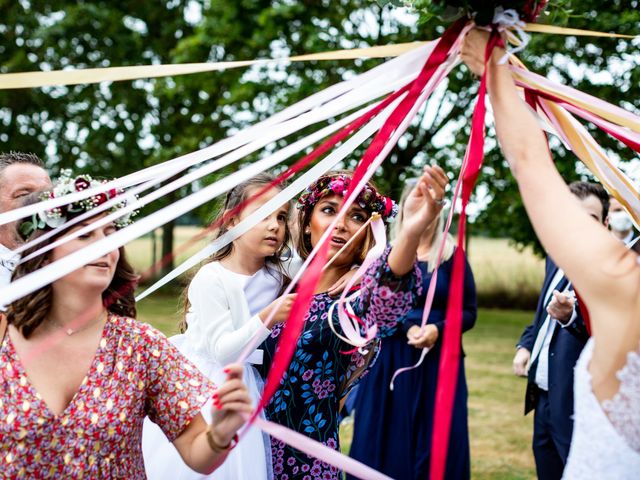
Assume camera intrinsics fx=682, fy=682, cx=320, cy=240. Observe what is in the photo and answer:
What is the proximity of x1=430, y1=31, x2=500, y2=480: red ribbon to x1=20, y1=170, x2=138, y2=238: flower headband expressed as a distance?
104 cm

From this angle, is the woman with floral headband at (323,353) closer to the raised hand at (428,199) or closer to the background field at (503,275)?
the raised hand at (428,199)

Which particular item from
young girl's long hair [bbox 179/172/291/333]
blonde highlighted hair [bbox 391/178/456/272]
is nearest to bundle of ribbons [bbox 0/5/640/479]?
young girl's long hair [bbox 179/172/291/333]

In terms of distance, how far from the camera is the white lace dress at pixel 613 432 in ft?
4.97

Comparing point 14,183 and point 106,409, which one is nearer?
point 106,409

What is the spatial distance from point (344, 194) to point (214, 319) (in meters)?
0.73

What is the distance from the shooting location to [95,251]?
5.90ft

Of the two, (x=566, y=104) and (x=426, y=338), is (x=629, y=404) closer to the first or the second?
(x=566, y=104)

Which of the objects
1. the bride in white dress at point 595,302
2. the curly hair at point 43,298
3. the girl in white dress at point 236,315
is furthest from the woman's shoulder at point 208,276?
the bride in white dress at point 595,302

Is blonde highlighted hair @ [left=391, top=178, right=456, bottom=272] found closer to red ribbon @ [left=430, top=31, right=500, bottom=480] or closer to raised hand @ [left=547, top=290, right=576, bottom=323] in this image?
raised hand @ [left=547, top=290, right=576, bottom=323]

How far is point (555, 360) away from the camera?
3.50 m

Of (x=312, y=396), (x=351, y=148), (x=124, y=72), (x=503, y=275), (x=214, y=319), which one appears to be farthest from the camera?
(x=503, y=275)

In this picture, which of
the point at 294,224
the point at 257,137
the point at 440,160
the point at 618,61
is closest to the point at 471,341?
the point at 440,160

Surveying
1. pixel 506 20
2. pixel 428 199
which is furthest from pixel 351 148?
pixel 506 20

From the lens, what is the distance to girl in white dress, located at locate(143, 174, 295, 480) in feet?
8.49
